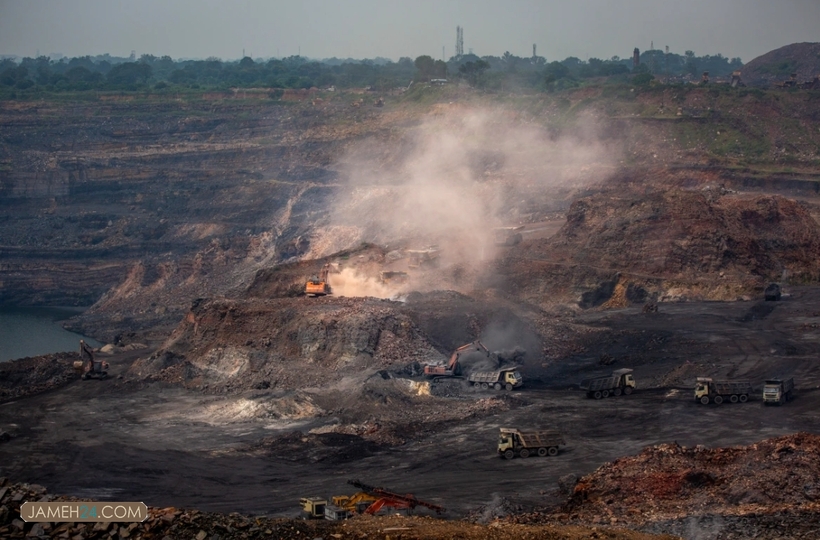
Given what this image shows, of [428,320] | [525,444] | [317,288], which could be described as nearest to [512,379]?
[428,320]

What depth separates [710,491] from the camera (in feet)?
82.9

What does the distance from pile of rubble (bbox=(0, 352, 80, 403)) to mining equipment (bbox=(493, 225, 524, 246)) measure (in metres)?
28.8

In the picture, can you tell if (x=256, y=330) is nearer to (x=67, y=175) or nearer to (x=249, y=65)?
(x=67, y=175)

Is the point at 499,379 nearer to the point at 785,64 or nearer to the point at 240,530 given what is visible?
the point at 240,530

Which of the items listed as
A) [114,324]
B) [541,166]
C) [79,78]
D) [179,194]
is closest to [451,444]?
[114,324]

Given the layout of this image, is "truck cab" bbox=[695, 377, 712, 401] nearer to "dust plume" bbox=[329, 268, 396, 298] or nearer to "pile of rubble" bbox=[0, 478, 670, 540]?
"pile of rubble" bbox=[0, 478, 670, 540]

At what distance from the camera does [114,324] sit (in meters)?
76.6

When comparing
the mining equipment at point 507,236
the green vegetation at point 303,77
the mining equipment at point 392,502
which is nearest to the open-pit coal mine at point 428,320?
the mining equipment at point 392,502

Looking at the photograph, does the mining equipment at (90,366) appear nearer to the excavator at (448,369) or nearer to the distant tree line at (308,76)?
the excavator at (448,369)

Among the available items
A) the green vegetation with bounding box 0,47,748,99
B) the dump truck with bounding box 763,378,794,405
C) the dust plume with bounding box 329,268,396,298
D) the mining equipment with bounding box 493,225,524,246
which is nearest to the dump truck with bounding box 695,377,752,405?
the dump truck with bounding box 763,378,794,405

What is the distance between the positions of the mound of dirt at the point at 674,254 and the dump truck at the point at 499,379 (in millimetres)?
17111

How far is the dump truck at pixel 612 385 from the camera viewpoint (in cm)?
4059

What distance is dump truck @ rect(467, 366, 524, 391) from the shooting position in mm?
42844

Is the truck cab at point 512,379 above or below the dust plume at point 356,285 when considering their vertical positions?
below
